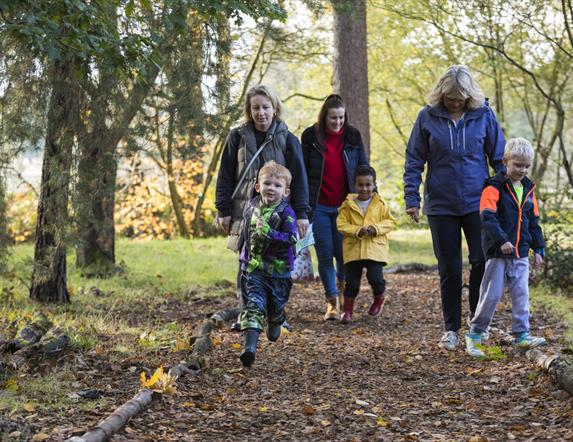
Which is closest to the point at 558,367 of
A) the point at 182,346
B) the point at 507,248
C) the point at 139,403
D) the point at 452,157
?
the point at 507,248

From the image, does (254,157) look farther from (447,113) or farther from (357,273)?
(357,273)

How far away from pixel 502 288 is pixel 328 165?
2449mm

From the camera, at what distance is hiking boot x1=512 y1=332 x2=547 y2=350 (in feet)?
19.8

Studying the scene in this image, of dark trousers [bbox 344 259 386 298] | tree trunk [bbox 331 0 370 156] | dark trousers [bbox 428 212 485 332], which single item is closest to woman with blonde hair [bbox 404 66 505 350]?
dark trousers [bbox 428 212 485 332]

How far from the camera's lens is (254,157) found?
6.74m

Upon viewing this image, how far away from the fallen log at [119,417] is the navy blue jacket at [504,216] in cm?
275

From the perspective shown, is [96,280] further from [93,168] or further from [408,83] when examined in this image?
[408,83]

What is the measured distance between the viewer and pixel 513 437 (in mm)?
4121

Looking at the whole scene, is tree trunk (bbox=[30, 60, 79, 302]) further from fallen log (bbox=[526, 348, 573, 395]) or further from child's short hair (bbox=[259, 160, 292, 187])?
fallen log (bbox=[526, 348, 573, 395])

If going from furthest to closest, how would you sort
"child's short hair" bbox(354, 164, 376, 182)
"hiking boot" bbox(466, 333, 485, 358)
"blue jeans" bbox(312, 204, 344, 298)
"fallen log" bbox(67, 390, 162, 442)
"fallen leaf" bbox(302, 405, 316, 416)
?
"blue jeans" bbox(312, 204, 344, 298), "child's short hair" bbox(354, 164, 376, 182), "hiking boot" bbox(466, 333, 485, 358), "fallen leaf" bbox(302, 405, 316, 416), "fallen log" bbox(67, 390, 162, 442)

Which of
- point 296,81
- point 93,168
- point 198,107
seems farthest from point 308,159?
point 296,81

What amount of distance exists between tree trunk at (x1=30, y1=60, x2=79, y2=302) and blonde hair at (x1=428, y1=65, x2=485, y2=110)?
11.3 ft

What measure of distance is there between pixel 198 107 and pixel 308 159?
4.53ft

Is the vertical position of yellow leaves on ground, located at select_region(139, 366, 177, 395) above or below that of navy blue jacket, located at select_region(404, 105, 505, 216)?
below
